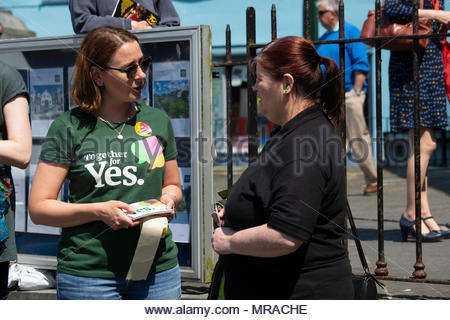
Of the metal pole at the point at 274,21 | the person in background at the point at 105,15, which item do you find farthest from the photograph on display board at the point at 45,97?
the metal pole at the point at 274,21

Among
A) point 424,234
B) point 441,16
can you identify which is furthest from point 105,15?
point 424,234

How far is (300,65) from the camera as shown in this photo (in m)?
2.05

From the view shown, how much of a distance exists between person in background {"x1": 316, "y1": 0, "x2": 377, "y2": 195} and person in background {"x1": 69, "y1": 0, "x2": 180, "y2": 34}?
99.0 inches

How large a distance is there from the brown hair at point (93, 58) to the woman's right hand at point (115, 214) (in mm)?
403

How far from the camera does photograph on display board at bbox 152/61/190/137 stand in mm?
3963

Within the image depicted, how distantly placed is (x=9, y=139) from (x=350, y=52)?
5184mm

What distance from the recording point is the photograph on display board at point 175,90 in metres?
3.96

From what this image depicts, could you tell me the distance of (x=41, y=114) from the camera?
14.3 feet

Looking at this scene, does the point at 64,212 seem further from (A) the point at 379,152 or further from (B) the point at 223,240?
(A) the point at 379,152

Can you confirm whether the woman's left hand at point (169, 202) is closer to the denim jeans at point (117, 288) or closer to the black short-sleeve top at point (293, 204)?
the denim jeans at point (117, 288)

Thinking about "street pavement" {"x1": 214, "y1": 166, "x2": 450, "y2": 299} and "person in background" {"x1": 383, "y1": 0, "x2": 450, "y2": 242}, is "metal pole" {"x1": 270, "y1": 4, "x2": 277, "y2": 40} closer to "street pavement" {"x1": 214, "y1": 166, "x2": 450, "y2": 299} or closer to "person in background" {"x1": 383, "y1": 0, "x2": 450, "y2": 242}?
"person in background" {"x1": 383, "y1": 0, "x2": 450, "y2": 242}

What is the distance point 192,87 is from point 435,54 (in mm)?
1919

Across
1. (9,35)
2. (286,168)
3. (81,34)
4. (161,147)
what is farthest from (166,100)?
(9,35)

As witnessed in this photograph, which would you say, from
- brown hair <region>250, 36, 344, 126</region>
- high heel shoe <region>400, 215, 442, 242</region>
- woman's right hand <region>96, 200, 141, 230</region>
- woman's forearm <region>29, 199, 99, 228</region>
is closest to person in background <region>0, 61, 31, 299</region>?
woman's forearm <region>29, 199, 99, 228</region>
